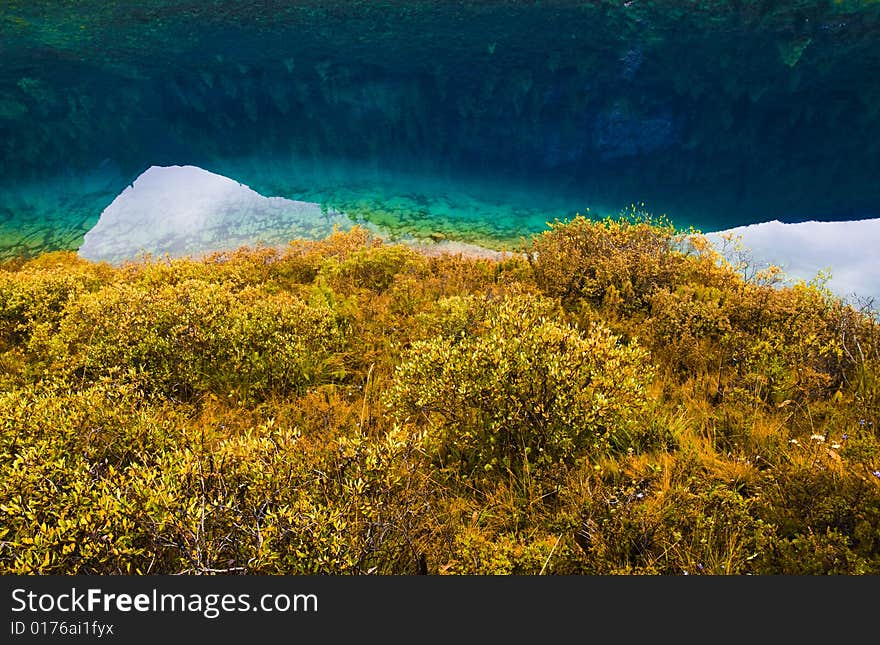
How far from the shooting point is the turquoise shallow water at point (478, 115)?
27344 mm

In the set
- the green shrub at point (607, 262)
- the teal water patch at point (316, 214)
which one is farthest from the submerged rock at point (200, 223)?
the green shrub at point (607, 262)

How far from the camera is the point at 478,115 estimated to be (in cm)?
3606

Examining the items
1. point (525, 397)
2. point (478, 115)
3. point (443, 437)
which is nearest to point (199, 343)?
point (443, 437)

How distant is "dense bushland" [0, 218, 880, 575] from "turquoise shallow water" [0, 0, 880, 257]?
14.9m

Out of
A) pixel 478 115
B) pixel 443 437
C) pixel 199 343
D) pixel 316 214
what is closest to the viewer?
A: pixel 443 437

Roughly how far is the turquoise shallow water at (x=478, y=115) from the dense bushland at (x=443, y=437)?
49.0 ft

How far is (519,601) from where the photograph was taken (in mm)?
3162

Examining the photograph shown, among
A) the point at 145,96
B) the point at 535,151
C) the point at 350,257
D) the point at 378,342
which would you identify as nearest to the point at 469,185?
the point at 535,151

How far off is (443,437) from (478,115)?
113 ft

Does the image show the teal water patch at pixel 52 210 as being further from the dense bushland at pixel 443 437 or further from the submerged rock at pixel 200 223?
the dense bushland at pixel 443 437

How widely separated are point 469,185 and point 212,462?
26344mm

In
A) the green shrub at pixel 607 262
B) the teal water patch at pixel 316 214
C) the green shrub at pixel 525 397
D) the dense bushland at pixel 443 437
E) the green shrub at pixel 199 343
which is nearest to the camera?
the dense bushland at pixel 443 437

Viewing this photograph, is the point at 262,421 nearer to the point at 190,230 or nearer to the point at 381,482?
the point at 381,482

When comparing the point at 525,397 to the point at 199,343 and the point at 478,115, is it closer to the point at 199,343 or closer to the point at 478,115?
the point at 199,343
